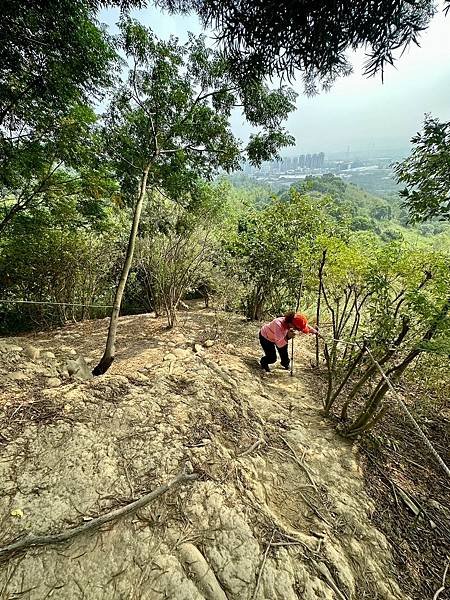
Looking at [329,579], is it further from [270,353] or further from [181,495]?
[270,353]

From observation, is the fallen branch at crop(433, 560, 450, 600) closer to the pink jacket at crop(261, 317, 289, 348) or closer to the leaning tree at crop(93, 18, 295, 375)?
the pink jacket at crop(261, 317, 289, 348)

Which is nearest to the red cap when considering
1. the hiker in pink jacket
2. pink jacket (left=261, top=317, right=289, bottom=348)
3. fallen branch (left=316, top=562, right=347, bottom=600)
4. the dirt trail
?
the hiker in pink jacket

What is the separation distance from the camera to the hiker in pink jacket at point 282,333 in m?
4.02

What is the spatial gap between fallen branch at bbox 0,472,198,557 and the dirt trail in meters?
0.03

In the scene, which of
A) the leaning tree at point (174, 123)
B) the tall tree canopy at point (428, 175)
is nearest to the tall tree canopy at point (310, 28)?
the tall tree canopy at point (428, 175)

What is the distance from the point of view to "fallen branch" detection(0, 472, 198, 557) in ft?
4.94

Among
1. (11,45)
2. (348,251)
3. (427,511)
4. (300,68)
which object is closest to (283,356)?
(348,251)

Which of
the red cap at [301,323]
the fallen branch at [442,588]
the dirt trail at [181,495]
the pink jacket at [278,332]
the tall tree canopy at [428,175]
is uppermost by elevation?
the tall tree canopy at [428,175]

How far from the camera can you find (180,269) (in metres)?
6.75

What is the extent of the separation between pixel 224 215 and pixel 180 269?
6.58 ft

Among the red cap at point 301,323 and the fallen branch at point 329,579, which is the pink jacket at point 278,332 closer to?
the red cap at point 301,323

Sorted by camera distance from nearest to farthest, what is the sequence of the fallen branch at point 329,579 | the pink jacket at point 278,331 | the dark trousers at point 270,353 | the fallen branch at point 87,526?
the fallen branch at point 87,526
the fallen branch at point 329,579
the pink jacket at point 278,331
the dark trousers at point 270,353

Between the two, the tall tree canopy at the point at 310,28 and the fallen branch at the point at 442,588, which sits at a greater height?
the tall tree canopy at the point at 310,28

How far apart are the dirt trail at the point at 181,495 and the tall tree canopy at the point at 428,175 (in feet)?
7.83
